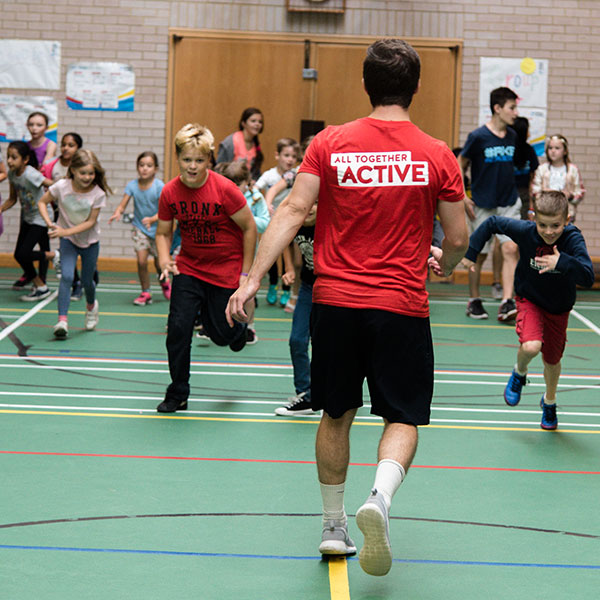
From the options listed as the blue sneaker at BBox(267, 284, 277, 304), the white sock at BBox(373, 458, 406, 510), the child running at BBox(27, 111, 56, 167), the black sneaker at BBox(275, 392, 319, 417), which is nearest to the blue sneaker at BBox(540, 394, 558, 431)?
the black sneaker at BBox(275, 392, 319, 417)

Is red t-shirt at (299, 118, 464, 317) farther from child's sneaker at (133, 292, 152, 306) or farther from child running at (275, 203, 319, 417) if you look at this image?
child's sneaker at (133, 292, 152, 306)

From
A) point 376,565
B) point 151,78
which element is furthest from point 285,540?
point 151,78

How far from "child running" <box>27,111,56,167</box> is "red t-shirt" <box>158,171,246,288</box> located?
6.14 meters

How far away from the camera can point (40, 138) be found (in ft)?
41.6

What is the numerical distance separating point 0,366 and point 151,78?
23.5ft

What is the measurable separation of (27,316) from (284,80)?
556cm

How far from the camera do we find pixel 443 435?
655 cm

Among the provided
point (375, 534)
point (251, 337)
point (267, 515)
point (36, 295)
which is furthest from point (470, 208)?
point (375, 534)

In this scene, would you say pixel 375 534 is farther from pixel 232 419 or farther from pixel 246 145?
pixel 246 145

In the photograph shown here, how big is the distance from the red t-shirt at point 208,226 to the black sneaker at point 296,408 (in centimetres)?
90

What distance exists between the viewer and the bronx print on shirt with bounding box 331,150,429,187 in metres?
3.78

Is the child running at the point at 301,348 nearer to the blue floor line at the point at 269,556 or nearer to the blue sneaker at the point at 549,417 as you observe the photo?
the blue sneaker at the point at 549,417

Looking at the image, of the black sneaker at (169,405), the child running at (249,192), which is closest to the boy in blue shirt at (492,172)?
the child running at (249,192)

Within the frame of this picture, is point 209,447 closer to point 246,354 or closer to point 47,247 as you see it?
point 246,354
